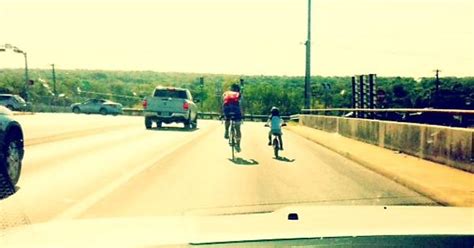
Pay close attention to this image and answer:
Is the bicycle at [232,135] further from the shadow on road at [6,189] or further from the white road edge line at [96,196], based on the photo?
the shadow on road at [6,189]

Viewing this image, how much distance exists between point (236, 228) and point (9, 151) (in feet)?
Answer: 28.9

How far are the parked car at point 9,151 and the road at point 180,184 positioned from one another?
221 millimetres

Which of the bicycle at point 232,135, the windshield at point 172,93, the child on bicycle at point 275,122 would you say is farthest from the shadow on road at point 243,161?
the windshield at point 172,93

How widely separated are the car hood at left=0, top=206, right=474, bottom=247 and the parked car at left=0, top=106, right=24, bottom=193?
311 inches

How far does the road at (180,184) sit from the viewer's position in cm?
918

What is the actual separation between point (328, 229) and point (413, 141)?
14.6 m

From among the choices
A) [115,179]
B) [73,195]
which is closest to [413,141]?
[115,179]

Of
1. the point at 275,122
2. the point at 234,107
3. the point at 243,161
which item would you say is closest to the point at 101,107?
the point at 234,107

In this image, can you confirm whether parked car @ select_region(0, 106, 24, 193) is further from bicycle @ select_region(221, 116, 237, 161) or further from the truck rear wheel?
the truck rear wheel

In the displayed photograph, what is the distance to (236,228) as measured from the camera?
2.77 meters

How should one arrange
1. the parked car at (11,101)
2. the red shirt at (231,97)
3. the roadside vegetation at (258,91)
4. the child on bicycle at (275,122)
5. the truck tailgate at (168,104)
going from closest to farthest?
the child on bicycle at (275,122), the red shirt at (231,97), the roadside vegetation at (258,91), the truck tailgate at (168,104), the parked car at (11,101)

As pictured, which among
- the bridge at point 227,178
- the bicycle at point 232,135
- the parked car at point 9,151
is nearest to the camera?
the bridge at point 227,178

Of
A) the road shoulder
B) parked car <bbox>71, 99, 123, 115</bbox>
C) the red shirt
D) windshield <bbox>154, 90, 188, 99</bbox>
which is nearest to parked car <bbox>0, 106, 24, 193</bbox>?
the road shoulder

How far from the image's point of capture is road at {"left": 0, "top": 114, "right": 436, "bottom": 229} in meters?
9.18
